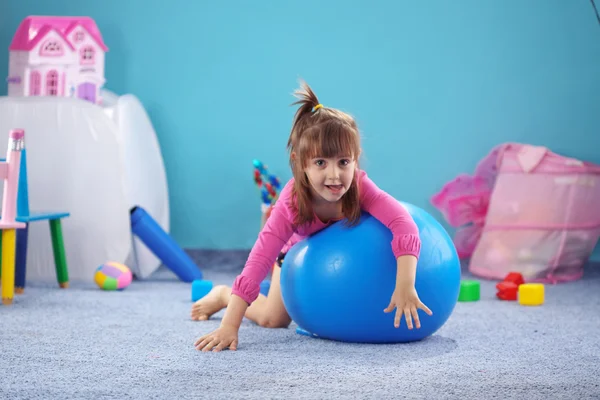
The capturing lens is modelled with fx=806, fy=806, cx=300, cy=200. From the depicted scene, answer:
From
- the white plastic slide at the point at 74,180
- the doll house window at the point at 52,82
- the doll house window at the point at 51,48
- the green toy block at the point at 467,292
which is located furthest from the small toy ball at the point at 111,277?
the green toy block at the point at 467,292

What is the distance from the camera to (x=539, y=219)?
3.40 metres

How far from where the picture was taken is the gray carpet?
1451 mm

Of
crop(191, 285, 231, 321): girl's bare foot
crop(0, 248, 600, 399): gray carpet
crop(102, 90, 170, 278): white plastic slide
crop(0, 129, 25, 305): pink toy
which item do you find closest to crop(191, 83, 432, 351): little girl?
crop(0, 248, 600, 399): gray carpet

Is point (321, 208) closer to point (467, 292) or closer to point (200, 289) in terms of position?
point (200, 289)

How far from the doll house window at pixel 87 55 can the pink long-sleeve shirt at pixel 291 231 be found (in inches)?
64.6

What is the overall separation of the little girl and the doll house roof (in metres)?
1.69

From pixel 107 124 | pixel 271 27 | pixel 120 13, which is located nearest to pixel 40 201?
pixel 107 124

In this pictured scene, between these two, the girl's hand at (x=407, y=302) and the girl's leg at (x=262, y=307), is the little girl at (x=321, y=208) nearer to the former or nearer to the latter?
the girl's hand at (x=407, y=302)

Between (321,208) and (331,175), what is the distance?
0.17 metres

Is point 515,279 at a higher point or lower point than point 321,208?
lower

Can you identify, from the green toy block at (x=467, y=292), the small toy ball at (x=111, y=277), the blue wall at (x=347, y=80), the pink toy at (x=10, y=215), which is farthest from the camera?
the blue wall at (x=347, y=80)

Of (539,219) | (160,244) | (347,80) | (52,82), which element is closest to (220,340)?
(160,244)

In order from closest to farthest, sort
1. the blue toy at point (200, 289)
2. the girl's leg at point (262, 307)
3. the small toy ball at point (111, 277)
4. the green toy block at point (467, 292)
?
1. the girl's leg at point (262, 307)
2. the blue toy at point (200, 289)
3. the green toy block at point (467, 292)
4. the small toy ball at point (111, 277)

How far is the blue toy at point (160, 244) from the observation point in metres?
3.22
